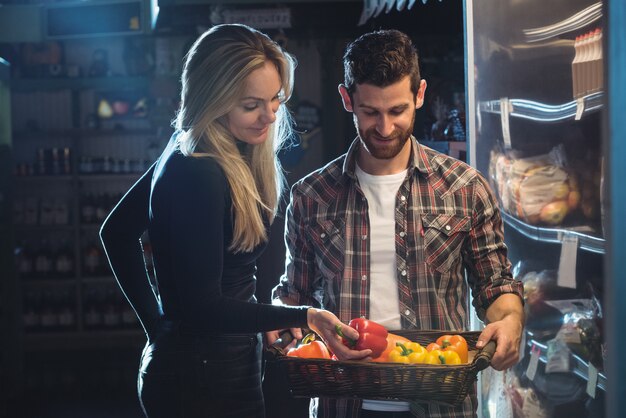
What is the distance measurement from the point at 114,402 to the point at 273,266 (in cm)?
163

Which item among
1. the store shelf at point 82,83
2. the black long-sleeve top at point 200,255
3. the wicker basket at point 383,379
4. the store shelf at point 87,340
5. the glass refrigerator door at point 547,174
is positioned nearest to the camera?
the wicker basket at point 383,379

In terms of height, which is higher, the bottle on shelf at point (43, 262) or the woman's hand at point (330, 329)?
the woman's hand at point (330, 329)

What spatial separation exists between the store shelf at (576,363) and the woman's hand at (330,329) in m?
0.93

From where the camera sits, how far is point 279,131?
2.67m

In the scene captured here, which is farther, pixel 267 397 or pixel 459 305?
pixel 267 397

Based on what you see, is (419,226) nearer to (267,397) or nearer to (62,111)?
(267,397)

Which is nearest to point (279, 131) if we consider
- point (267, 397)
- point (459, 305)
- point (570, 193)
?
point (459, 305)

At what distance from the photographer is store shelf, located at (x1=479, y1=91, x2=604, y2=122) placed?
2.67 metres

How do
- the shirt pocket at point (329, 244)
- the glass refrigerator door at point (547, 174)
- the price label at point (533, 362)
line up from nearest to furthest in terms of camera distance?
the shirt pocket at point (329, 244)
the glass refrigerator door at point (547, 174)
the price label at point (533, 362)

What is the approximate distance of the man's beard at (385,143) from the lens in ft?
8.09

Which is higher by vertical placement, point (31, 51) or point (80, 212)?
point (31, 51)

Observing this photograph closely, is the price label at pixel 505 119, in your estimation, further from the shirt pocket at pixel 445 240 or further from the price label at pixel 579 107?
the shirt pocket at pixel 445 240

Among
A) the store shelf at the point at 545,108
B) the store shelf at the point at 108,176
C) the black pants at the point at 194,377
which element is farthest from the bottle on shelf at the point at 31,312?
the black pants at the point at 194,377

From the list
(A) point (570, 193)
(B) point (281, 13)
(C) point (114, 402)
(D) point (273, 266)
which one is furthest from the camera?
(B) point (281, 13)
